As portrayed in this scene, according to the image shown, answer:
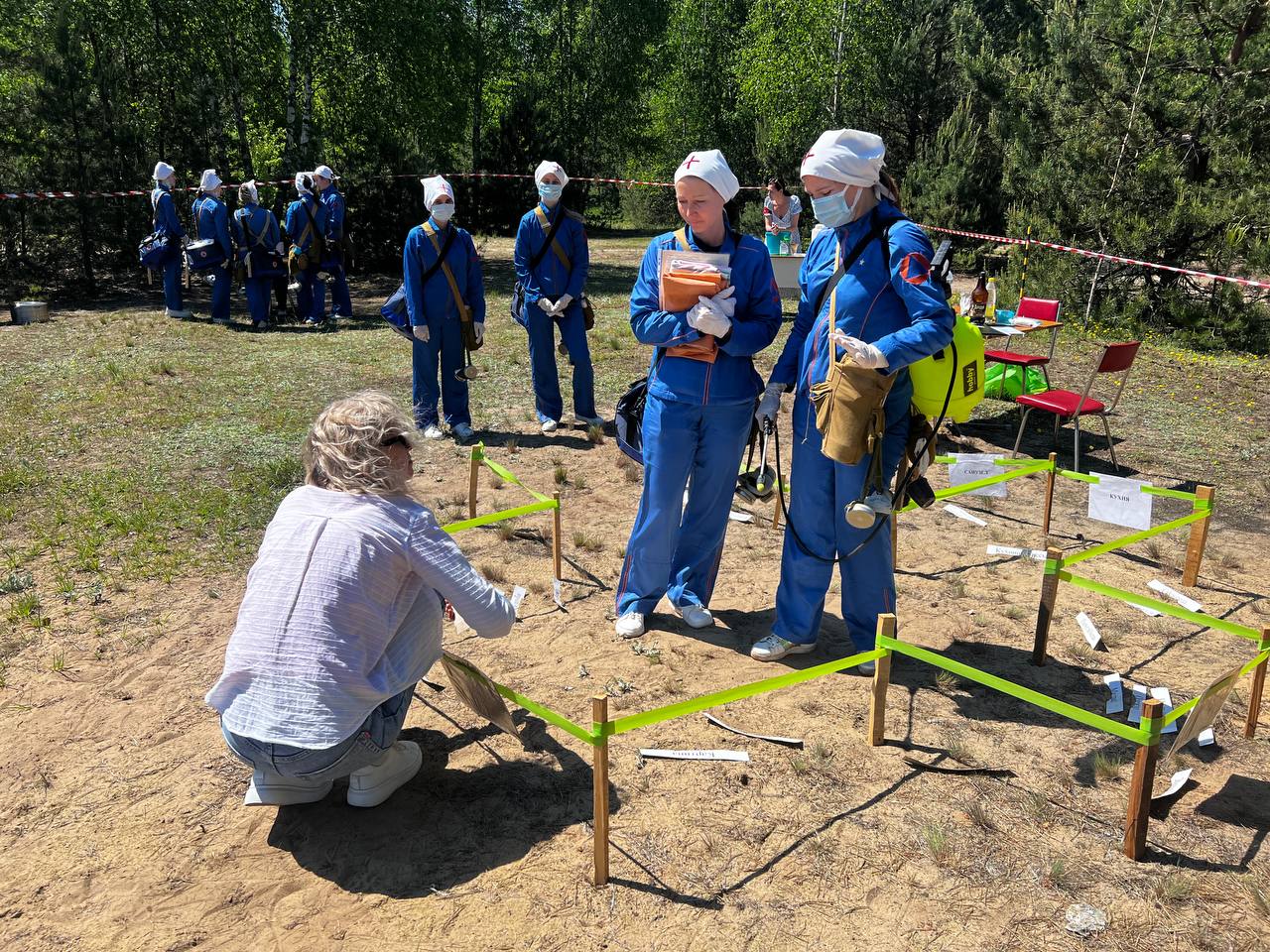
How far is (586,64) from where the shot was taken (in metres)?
28.8

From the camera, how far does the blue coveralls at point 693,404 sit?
4.19 meters

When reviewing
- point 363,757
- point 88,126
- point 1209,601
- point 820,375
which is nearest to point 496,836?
point 363,757

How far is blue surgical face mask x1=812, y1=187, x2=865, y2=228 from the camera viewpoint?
145 inches

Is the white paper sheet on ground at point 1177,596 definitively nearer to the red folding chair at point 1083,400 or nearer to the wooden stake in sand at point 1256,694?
the wooden stake in sand at point 1256,694

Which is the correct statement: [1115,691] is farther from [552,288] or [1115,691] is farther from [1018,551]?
[552,288]

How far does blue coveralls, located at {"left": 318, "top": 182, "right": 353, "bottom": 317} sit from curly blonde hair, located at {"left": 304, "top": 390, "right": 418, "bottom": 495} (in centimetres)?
1069

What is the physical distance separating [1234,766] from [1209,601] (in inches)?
69.6

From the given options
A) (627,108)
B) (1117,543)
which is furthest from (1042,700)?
(627,108)

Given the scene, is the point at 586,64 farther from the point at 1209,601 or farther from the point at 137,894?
the point at 137,894

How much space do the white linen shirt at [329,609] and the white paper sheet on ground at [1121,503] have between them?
3.65 m

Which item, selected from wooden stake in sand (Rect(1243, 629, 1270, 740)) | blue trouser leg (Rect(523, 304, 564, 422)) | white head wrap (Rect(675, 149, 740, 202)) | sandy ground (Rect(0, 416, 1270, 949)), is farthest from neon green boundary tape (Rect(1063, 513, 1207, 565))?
blue trouser leg (Rect(523, 304, 564, 422))

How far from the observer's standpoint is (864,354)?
355 centimetres

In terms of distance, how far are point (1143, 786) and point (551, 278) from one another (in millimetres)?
5819

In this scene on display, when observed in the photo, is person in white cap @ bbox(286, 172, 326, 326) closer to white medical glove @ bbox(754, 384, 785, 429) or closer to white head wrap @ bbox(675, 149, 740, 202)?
white head wrap @ bbox(675, 149, 740, 202)
